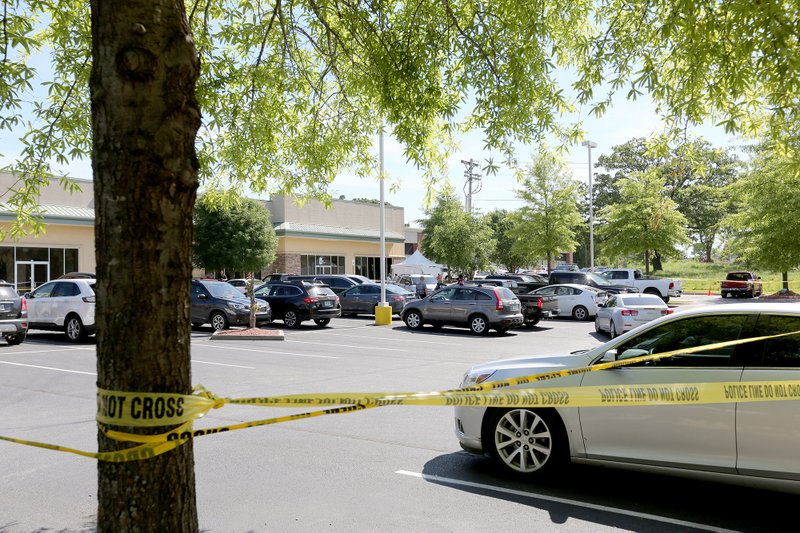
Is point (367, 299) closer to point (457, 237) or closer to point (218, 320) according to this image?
point (218, 320)

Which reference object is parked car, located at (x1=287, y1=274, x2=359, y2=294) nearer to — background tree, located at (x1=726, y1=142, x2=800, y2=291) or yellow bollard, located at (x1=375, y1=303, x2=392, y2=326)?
yellow bollard, located at (x1=375, y1=303, x2=392, y2=326)

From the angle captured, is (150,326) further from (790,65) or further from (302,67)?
(302,67)

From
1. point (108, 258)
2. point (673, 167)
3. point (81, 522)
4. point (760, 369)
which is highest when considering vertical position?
point (673, 167)

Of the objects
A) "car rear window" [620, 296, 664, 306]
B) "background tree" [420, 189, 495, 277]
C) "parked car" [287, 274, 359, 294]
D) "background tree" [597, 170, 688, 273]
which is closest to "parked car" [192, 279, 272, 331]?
"parked car" [287, 274, 359, 294]

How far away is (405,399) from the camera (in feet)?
12.7

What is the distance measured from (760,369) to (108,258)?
4491mm

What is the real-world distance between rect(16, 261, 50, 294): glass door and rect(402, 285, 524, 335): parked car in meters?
20.9

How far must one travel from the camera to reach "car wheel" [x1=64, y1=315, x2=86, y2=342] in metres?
17.7

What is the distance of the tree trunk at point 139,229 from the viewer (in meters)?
2.72

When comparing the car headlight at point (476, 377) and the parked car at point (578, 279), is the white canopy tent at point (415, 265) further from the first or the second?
the car headlight at point (476, 377)

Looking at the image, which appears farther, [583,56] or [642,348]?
[583,56]

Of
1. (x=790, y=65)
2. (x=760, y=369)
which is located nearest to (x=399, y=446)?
(x=760, y=369)

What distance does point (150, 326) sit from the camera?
9.02 feet

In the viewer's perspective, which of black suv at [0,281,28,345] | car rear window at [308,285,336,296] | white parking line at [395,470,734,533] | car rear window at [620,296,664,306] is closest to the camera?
white parking line at [395,470,734,533]
